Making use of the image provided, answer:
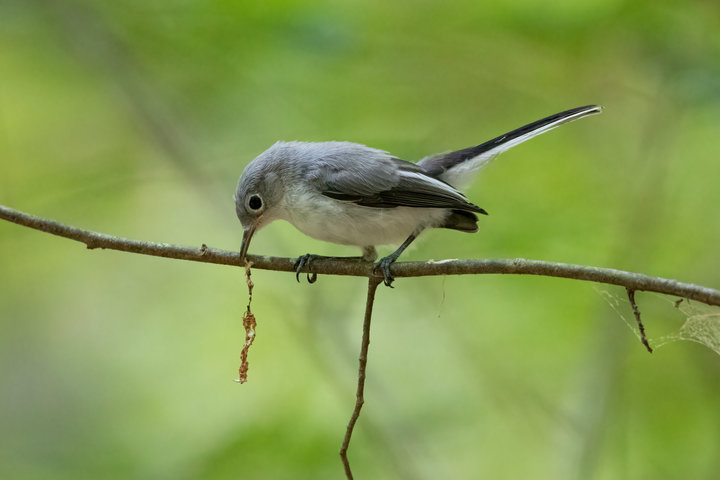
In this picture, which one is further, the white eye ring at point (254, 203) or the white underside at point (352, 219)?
the white eye ring at point (254, 203)

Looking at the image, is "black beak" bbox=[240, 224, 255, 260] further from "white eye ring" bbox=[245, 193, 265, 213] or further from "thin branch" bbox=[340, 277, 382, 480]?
"thin branch" bbox=[340, 277, 382, 480]

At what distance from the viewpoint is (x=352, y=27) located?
3.60 meters

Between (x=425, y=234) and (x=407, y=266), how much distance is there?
3.55 ft

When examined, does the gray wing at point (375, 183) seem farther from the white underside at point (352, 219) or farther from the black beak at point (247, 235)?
the black beak at point (247, 235)

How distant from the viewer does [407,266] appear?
8.23 ft

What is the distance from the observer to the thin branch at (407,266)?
1.84 metres

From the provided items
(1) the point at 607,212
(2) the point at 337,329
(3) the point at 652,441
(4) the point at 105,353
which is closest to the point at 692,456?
(3) the point at 652,441

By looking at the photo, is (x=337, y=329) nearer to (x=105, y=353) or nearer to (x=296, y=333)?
(x=296, y=333)

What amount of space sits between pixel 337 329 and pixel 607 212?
1874 mm

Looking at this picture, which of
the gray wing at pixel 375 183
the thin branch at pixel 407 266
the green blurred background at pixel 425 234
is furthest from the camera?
the green blurred background at pixel 425 234

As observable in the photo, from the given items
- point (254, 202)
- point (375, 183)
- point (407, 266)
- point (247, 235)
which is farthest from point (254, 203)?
point (407, 266)

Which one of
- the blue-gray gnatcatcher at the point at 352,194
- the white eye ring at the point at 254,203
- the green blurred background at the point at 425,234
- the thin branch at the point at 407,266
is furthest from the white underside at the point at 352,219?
the green blurred background at the point at 425,234

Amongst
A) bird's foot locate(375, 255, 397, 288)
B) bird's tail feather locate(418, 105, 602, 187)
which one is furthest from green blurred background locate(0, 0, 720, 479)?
bird's foot locate(375, 255, 397, 288)

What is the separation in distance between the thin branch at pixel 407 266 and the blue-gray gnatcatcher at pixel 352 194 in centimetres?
36
